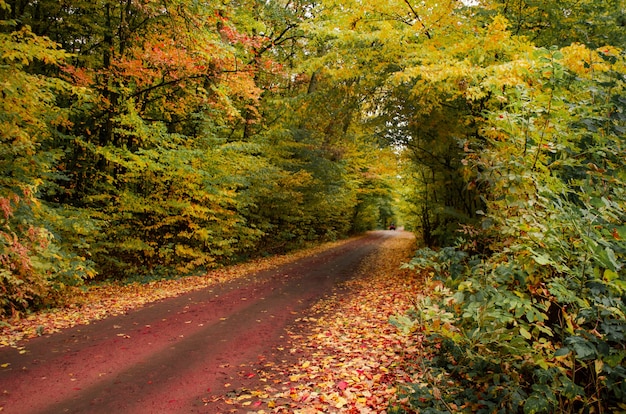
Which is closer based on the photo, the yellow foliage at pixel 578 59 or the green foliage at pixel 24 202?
the yellow foliage at pixel 578 59

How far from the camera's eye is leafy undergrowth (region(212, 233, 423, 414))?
13.7 feet

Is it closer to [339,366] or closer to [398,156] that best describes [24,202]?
[339,366]

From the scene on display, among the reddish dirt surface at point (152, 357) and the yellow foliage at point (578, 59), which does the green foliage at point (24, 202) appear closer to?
the reddish dirt surface at point (152, 357)

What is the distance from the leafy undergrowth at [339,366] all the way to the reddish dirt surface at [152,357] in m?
0.37

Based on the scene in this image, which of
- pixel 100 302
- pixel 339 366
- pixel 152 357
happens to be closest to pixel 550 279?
pixel 339 366

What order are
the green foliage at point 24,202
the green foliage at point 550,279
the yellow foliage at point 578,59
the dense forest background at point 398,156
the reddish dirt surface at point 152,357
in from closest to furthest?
the green foliage at point 550,279 < the dense forest background at point 398,156 < the reddish dirt surface at point 152,357 < the yellow foliage at point 578,59 < the green foliage at point 24,202

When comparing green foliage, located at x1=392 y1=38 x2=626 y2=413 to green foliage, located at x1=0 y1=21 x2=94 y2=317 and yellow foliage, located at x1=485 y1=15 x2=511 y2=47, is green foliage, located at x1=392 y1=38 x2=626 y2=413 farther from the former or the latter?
green foliage, located at x1=0 y1=21 x2=94 y2=317

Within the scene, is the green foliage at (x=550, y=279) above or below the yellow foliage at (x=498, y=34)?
below

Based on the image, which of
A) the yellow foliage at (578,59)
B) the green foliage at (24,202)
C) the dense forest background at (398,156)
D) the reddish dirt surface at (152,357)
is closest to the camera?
the dense forest background at (398,156)

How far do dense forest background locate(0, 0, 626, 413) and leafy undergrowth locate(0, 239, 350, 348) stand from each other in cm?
47

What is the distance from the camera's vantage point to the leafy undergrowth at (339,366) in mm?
4164

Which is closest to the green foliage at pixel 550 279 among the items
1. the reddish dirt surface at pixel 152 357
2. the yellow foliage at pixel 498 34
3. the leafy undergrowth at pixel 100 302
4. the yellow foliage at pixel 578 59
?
the yellow foliage at pixel 578 59

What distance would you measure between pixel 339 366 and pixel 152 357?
281 cm

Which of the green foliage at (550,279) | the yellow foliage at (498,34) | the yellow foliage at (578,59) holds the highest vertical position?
the yellow foliage at (498,34)
